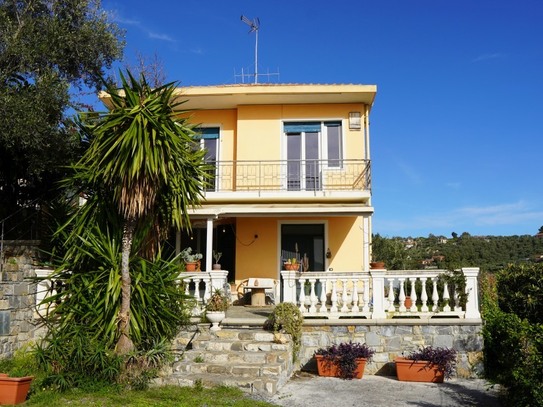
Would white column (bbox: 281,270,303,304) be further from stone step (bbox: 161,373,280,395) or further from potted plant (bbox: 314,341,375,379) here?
stone step (bbox: 161,373,280,395)

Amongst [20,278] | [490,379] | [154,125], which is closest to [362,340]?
[490,379]

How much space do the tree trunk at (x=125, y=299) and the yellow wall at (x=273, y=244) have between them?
700 centimetres

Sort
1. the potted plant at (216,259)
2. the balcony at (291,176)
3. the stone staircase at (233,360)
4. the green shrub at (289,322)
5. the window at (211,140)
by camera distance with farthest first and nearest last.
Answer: the window at (211,140)
the balcony at (291,176)
the potted plant at (216,259)
the green shrub at (289,322)
the stone staircase at (233,360)

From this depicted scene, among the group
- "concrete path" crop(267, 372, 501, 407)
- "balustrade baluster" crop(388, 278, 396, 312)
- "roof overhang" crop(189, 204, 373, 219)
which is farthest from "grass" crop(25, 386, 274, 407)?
"roof overhang" crop(189, 204, 373, 219)

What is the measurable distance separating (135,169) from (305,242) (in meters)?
8.61

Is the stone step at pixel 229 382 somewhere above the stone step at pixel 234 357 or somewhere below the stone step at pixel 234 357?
below

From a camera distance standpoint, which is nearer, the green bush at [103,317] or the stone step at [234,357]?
the green bush at [103,317]

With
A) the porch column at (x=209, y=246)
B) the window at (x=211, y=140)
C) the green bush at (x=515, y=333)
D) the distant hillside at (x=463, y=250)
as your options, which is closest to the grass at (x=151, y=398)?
the green bush at (x=515, y=333)

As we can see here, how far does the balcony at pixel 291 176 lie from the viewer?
16234 mm

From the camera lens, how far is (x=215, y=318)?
1151cm

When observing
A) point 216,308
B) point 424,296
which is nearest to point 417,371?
point 424,296

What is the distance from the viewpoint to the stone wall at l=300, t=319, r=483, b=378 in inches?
448

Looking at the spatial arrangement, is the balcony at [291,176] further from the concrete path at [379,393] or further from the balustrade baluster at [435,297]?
the concrete path at [379,393]

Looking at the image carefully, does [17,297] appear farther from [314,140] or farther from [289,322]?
[314,140]
